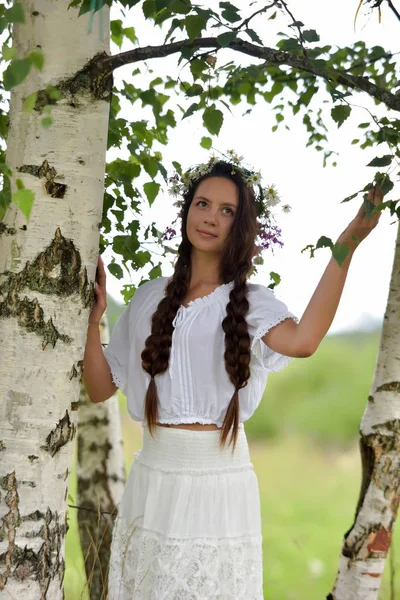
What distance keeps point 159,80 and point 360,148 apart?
3.78ft

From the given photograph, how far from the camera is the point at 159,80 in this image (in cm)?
294

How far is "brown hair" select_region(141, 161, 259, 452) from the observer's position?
199cm

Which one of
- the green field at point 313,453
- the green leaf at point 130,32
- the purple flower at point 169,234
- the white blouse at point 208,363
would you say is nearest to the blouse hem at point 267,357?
the white blouse at point 208,363

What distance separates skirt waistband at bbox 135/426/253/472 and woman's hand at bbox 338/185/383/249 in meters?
0.69

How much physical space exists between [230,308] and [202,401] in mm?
282

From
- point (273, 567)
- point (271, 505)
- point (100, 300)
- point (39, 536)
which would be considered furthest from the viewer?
point (271, 505)

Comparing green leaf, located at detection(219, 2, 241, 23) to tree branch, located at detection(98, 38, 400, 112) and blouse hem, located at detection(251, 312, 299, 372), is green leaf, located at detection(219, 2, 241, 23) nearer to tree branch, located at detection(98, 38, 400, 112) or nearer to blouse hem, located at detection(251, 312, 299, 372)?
tree branch, located at detection(98, 38, 400, 112)

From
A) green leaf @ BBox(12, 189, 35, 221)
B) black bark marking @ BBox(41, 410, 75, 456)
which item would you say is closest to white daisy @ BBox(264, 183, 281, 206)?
black bark marking @ BBox(41, 410, 75, 456)

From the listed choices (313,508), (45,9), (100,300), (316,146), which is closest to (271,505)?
(313,508)

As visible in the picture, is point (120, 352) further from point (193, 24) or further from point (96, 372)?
point (193, 24)

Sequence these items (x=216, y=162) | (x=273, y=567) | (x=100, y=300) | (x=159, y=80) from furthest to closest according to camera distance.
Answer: (x=273, y=567)
(x=159, y=80)
(x=216, y=162)
(x=100, y=300)

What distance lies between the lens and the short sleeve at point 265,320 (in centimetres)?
194

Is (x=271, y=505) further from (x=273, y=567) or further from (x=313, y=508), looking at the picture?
(x=273, y=567)

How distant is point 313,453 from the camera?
318 inches
